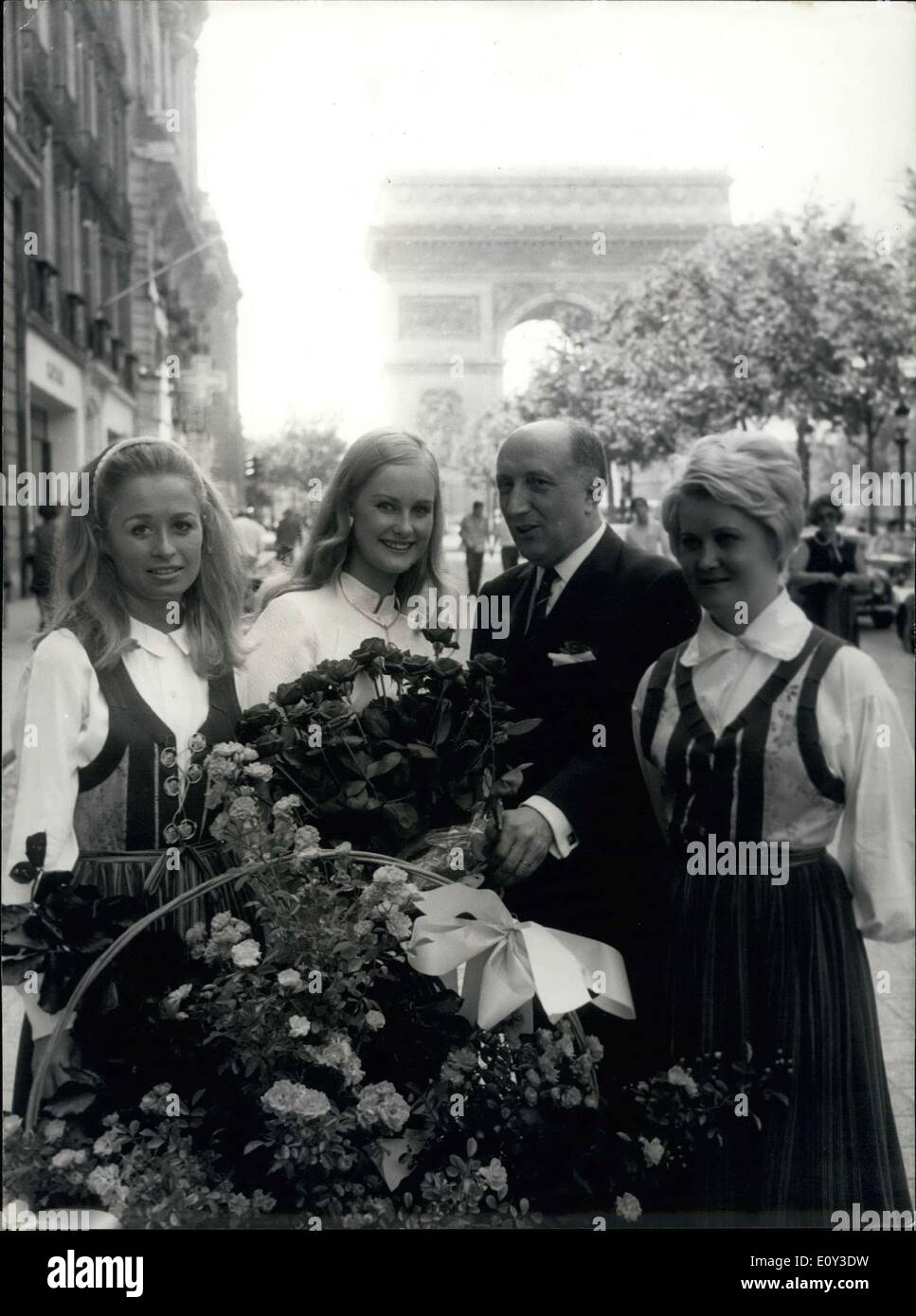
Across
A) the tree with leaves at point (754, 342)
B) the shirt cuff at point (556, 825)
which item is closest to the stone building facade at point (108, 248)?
the tree with leaves at point (754, 342)

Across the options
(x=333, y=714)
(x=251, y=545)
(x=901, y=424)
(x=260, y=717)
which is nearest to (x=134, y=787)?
(x=260, y=717)

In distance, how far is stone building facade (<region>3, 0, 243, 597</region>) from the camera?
2.81m

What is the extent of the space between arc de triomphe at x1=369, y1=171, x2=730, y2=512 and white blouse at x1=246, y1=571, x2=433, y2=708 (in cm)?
41

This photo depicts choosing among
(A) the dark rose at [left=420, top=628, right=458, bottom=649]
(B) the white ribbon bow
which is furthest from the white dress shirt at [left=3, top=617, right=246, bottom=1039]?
(B) the white ribbon bow

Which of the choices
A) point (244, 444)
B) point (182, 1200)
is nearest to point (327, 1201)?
point (182, 1200)

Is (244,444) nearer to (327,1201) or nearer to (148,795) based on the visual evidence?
(148,795)

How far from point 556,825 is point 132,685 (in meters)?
0.80

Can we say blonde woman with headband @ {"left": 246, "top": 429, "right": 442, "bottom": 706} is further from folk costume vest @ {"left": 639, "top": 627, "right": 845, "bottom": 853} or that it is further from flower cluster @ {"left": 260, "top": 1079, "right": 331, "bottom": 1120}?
flower cluster @ {"left": 260, "top": 1079, "right": 331, "bottom": 1120}

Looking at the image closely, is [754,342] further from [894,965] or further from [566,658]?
[894,965]

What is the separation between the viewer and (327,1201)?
2.38 m

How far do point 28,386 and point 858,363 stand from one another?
1.71 meters

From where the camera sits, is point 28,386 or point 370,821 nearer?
point 370,821
